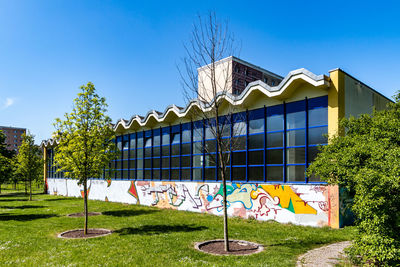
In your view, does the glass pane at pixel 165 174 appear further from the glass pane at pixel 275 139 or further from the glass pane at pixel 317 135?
the glass pane at pixel 317 135

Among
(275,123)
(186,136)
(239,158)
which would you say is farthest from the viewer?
(186,136)

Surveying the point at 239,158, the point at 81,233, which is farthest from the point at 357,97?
the point at 81,233

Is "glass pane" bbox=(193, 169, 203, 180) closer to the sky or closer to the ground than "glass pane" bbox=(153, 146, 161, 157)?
closer to the ground

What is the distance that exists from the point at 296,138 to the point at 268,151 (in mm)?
1715

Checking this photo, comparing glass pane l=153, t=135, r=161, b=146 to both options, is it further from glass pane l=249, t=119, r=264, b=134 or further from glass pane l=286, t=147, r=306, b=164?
glass pane l=286, t=147, r=306, b=164

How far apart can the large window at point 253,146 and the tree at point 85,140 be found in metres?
1.89

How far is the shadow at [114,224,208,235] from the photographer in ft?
43.0

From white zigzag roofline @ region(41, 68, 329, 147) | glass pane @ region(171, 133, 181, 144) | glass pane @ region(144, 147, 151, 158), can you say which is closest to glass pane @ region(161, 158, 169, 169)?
glass pane @ region(171, 133, 181, 144)

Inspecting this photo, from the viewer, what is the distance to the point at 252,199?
Result: 1664cm

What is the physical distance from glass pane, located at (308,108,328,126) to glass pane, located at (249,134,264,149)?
282 cm

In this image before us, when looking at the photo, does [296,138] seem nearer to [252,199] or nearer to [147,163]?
[252,199]

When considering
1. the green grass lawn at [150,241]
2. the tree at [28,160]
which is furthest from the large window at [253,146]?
the tree at [28,160]

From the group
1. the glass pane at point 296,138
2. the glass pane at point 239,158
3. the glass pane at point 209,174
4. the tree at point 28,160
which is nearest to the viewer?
the glass pane at point 296,138

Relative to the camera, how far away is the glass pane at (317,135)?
575 inches
